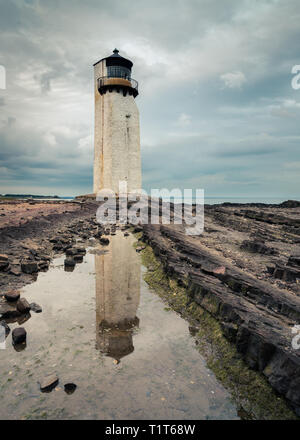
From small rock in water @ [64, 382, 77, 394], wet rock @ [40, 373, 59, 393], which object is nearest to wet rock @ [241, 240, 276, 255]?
small rock in water @ [64, 382, 77, 394]

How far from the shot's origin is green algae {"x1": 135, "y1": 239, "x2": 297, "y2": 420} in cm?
321

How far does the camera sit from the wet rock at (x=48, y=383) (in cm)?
347

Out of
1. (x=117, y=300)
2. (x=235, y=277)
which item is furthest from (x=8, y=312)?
(x=235, y=277)

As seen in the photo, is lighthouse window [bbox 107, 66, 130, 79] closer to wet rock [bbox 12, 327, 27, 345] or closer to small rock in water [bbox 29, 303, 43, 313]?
small rock in water [bbox 29, 303, 43, 313]

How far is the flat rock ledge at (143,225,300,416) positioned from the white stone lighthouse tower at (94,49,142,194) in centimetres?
2869

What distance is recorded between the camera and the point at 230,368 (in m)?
4.02

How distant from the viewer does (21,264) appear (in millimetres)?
8539

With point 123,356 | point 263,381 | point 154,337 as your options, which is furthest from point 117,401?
point 263,381

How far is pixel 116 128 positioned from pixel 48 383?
35.5 metres

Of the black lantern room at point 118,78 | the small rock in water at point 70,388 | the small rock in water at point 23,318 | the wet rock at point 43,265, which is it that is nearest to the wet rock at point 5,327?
the small rock in water at point 23,318

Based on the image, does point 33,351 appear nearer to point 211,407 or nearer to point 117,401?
point 117,401

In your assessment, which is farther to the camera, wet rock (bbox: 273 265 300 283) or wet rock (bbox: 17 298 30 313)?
wet rock (bbox: 273 265 300 283)

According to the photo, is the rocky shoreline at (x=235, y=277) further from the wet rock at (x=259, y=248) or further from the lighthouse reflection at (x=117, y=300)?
the lighthouse reflection at (x=117, y=300)

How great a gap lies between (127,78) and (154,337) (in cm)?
4057
